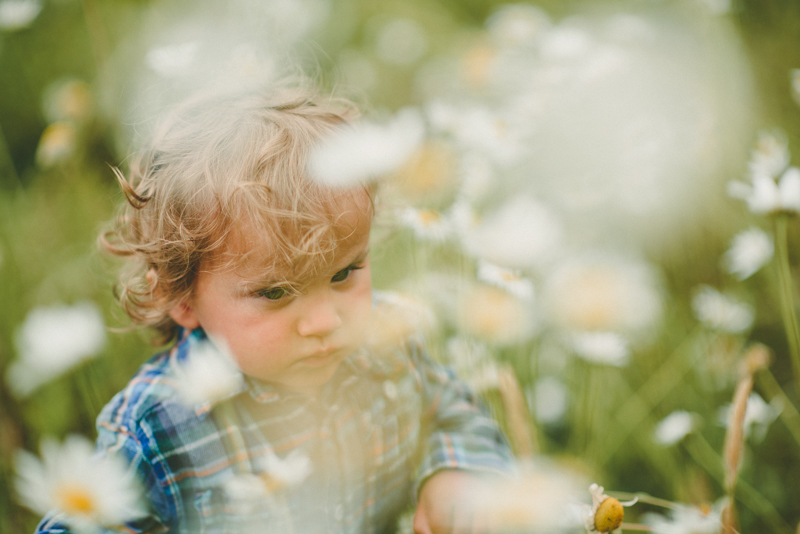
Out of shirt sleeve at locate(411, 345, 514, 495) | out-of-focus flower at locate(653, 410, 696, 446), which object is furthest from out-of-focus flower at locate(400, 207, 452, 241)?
out-of-focus flower at locate(653, 410, 696, 446)

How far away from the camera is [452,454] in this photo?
68 cm

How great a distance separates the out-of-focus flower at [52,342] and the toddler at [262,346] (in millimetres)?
136

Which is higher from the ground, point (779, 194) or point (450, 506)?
point (779, 194)

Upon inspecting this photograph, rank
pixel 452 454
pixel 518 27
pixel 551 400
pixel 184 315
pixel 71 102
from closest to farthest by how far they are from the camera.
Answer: pixel 184 315
pixel 452 454
pixel 551 400
pixel 71 102
pixel 518 27

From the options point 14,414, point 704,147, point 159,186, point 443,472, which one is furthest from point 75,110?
point 704,147

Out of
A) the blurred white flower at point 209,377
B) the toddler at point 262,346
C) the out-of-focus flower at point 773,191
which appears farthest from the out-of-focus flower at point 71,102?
the out-of-focus flower at point 773,191

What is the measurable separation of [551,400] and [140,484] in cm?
63

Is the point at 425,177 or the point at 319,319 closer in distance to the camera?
the point at 319,319

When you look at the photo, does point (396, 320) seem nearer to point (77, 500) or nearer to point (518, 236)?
point (518, 236)

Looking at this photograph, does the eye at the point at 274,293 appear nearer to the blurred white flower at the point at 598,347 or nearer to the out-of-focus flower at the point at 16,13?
the blurred white flower at the point at 598,347

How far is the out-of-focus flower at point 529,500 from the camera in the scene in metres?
0.55

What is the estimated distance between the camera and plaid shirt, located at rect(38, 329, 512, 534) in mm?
542

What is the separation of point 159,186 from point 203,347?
163 mm

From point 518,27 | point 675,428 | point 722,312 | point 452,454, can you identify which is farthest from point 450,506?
point 518,27
